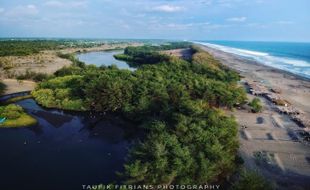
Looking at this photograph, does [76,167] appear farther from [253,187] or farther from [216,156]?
[253,187]

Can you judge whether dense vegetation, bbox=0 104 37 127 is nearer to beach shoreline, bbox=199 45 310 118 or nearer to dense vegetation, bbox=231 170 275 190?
dense vegetation, bbox=231 170 275 190

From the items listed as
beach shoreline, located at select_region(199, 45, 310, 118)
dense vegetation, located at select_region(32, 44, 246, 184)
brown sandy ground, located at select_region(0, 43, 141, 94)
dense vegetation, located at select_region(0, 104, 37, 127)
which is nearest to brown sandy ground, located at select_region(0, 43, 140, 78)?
brown sandy ground, located at select_region(0, 43, 141, 94)

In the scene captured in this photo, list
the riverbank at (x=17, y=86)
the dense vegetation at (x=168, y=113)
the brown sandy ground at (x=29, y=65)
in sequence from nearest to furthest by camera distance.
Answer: the dense vegetation at (x=168, y=113), the riverbank at (x=17, y=86), the brown sandy ground at (x=29, y=65)

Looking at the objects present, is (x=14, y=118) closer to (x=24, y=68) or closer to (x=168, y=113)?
(x=168, y=113)

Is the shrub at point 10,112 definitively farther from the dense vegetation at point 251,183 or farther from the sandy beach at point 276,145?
the dense vegetation at point 251,183

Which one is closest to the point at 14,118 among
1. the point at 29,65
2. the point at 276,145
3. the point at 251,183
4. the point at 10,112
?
the point at 10,112

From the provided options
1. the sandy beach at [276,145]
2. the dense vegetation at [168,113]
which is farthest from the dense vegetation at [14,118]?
the sandy beach at [276,145]
